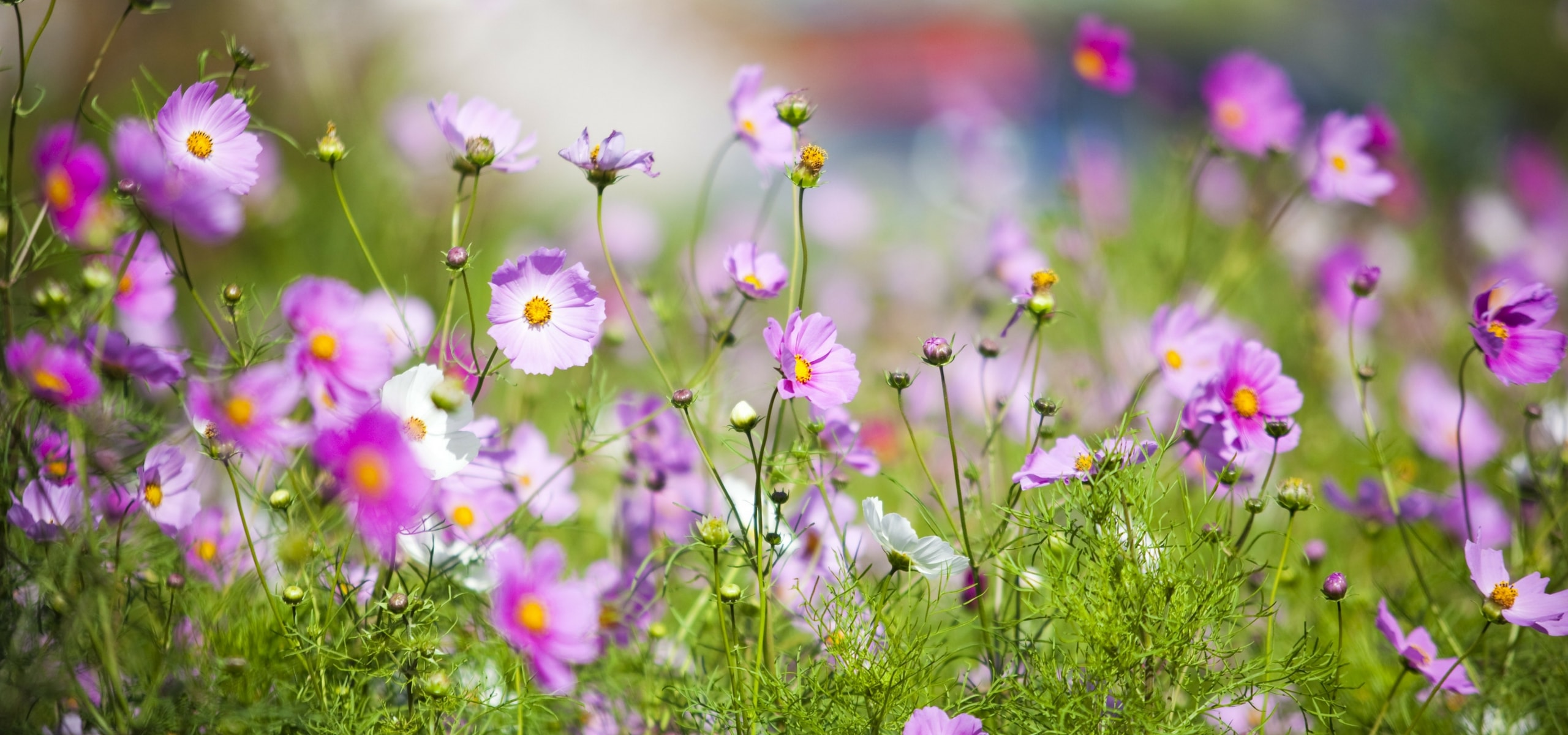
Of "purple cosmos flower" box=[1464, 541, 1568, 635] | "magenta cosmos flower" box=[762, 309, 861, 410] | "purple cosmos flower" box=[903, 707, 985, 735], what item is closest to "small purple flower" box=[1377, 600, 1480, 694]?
"purple cosmos flower" box=[1464, 541, 1568, 635]

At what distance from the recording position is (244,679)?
805mm

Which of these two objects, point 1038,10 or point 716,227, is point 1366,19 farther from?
point 716,227

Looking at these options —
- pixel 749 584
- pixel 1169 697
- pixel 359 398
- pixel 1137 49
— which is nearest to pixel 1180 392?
pixel 1169 697

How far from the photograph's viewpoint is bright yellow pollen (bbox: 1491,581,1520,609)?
2.48ft

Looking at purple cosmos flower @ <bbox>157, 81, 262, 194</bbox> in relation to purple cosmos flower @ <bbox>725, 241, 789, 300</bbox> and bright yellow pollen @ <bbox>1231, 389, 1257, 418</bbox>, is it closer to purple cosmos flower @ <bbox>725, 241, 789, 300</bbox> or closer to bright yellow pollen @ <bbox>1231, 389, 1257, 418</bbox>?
purple cosmos flower @ <bbox>725, 241, 789, 300</bbox>

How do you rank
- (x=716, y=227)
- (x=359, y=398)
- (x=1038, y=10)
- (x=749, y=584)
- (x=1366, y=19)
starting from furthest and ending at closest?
1. (x=1038, y=10)
2. (x=1366, y=19)
3. (x=716, y=227)
4. (x=749, y=584)
5. (x=359, y=398)

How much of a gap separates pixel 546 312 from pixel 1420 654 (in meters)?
0.82

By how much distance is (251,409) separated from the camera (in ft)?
2.19

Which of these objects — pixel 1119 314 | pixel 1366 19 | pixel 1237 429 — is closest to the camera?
pixel 1237 429

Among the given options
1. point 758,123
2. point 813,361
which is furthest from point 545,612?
point 758,123

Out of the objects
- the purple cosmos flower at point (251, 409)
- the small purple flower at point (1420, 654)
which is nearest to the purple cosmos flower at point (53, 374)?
the purple cosmos flower at point (251, 409)

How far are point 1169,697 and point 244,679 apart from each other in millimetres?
775

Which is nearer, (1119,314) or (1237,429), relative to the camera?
(1237,429)

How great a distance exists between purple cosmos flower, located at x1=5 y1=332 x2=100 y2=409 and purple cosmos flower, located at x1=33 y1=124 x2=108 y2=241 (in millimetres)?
116
